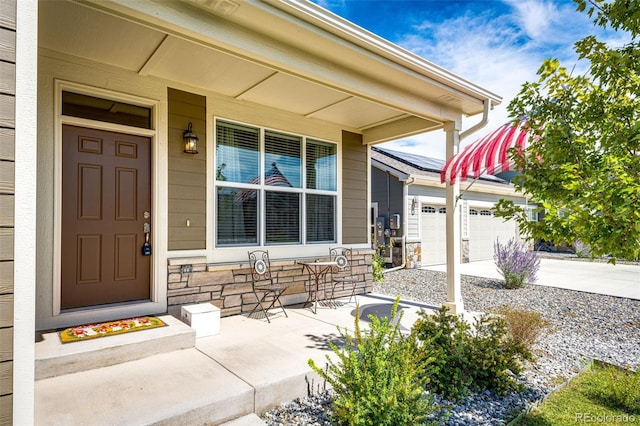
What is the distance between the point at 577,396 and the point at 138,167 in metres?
4.62

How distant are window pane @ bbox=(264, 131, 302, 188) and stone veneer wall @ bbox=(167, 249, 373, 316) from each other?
A: 1144 mm

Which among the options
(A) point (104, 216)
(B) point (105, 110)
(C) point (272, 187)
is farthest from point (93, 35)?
(C) point (272, 187)

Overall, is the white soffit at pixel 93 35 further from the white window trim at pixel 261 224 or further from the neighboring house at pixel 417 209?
the neighboring house at pixel 417 209

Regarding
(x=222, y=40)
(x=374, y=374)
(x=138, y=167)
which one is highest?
(x=222, y=40)

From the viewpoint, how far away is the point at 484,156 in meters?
4.32

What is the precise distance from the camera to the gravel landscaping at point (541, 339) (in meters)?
2.56

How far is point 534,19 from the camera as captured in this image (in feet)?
16.6

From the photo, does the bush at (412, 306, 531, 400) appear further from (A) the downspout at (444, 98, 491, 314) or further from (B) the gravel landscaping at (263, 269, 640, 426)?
(A) the downspout at (444, 98, 491, 314)

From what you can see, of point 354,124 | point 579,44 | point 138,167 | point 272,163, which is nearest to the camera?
point 579,44

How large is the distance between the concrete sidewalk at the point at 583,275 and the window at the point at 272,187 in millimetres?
5498

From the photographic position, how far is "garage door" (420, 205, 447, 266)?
10.6m

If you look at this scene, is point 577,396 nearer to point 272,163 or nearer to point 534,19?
point 272,163

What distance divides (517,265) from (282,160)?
543 centimetres

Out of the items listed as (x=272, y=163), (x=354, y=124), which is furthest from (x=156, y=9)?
(x=354, y=124)
